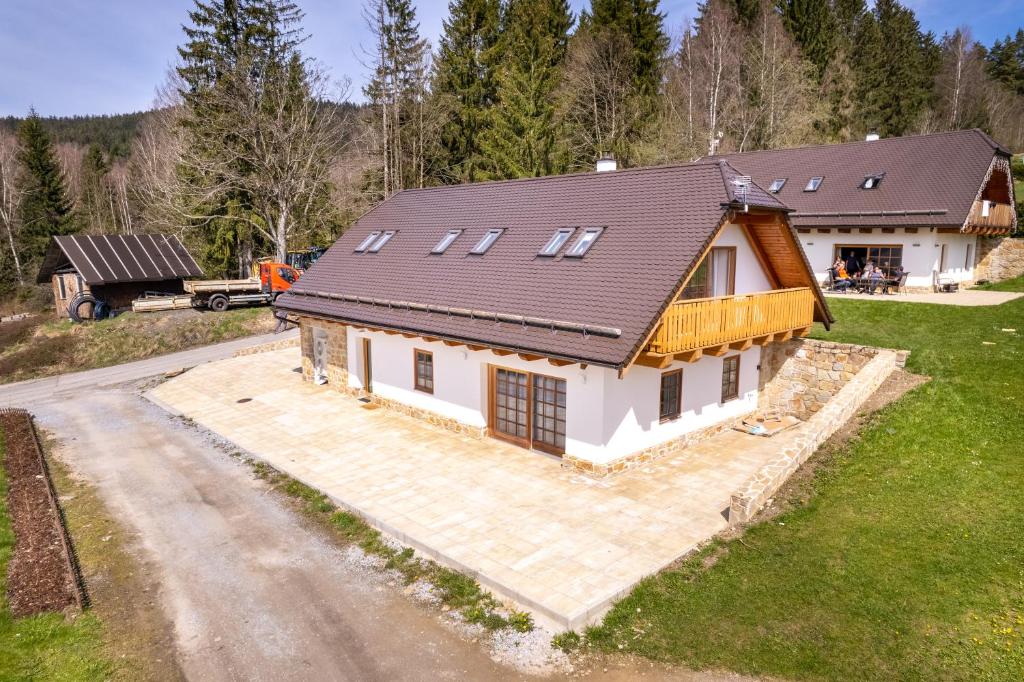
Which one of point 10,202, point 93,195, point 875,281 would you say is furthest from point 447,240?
point 93,195

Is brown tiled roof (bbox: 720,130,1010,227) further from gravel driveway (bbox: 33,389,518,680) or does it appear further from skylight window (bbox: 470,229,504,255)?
gravel driveway (bbox: 33,389,518,680)

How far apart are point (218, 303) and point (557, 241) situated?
Answer: 2266 centimetres

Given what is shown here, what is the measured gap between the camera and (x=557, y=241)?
49.2 feet

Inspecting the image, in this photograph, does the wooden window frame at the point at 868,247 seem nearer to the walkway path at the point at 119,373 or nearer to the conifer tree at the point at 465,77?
the conifer tree at the point at 465,77

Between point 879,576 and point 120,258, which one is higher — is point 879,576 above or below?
below

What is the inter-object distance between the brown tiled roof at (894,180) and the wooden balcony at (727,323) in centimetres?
1091

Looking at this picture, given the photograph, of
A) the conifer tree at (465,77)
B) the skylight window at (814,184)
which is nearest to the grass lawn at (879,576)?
the skylight window at (814,184)

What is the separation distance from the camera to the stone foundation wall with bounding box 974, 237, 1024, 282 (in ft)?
95.2

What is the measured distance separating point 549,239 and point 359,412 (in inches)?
289

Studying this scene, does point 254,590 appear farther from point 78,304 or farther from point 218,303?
point 78,304

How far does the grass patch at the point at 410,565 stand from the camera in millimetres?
8445

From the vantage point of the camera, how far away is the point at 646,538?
10234mm

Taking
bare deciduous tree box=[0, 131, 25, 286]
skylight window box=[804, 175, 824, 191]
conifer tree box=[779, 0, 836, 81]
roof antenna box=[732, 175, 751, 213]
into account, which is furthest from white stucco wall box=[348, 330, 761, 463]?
bare deciduous tree box=[0, 131, 25, 286]

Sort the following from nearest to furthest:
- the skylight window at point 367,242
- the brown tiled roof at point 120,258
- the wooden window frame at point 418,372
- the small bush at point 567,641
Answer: the small bush at point 567,641, the wooden window frame at point 418,372, the skylight window at point 367,242, the brown tiled roof at point 120,258
